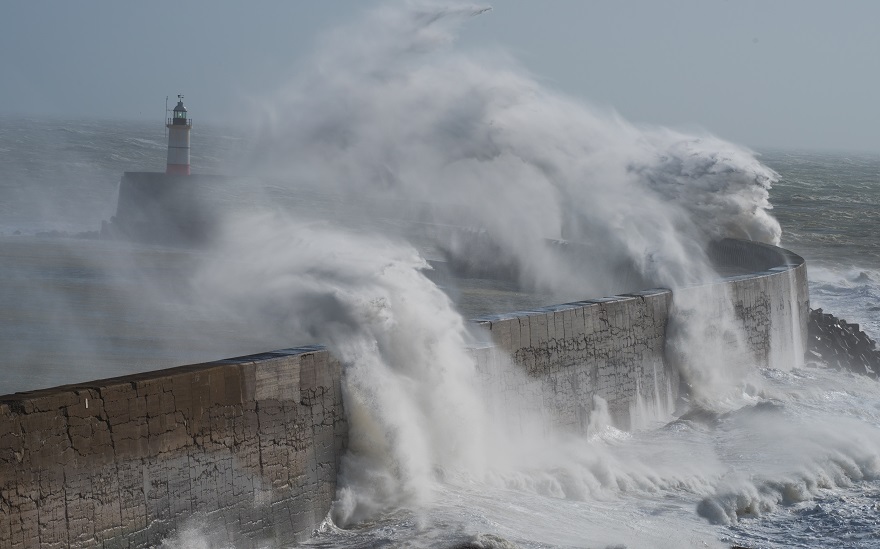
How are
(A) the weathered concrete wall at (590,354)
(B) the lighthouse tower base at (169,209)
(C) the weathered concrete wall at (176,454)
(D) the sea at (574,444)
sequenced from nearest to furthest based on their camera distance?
(C) the weathered concrete wall at (176,454) < (D) the sea at (574,444) < (A) the weathered concrete wall at (590,354) < (B) the lighthouse tower base at (169,209)

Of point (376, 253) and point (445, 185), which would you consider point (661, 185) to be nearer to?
point (445, 185)

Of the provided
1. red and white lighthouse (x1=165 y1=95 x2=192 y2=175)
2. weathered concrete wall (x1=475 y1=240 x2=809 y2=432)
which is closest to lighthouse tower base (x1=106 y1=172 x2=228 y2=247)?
red and white lighthouse (x1=165 y1=95 x2=192 y2=175)

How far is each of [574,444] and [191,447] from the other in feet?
13.6

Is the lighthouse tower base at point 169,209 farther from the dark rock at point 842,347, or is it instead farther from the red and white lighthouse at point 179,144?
the dark rock at point 842,347

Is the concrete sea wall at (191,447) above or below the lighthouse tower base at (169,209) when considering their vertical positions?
below

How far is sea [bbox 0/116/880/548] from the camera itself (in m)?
7.35

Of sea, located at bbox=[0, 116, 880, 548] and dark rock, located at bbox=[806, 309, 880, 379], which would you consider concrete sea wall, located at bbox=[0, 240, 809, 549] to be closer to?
sea, located at bbox=[0, 116, 880, 548]

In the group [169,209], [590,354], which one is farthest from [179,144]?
[590,354]

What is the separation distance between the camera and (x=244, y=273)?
18500 millimetres

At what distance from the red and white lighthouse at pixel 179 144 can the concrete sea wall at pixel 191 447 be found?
20.2 m

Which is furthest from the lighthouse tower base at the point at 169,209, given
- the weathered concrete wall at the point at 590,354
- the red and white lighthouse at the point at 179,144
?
the weathered concrete wall at the point at 590,354

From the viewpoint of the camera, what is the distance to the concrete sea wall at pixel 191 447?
5.50 m

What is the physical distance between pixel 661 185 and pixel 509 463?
10.3m

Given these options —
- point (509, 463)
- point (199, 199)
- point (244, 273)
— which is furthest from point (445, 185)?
point (509, 463)
